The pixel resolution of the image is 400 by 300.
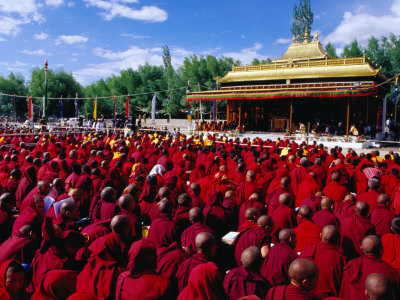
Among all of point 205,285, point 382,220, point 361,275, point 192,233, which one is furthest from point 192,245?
point 382,220

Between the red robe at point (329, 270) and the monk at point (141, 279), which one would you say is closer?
the monk at point (141, 279)

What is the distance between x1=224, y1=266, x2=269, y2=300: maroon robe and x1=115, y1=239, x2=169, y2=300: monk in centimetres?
61

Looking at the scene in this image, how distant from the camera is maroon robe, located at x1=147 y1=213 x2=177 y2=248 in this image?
4.29 meters

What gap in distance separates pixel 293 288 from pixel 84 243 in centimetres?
230

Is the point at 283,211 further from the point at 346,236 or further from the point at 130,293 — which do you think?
the point at 130,293

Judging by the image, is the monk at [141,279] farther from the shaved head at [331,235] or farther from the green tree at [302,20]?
the green tree at [302,20]

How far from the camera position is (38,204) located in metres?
4.88

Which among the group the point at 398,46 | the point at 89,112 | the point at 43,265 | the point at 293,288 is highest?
the point at 398,46

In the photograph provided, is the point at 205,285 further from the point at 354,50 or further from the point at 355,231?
the point at 354,50

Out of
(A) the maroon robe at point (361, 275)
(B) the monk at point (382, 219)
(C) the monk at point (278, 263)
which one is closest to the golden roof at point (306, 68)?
(B) the monk at point (382, 219)

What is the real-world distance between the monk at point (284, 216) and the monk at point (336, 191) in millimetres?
1824

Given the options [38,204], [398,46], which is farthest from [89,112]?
[38,204]

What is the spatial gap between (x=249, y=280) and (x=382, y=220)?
115 inches

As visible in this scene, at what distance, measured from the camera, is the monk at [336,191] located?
6512 mm
